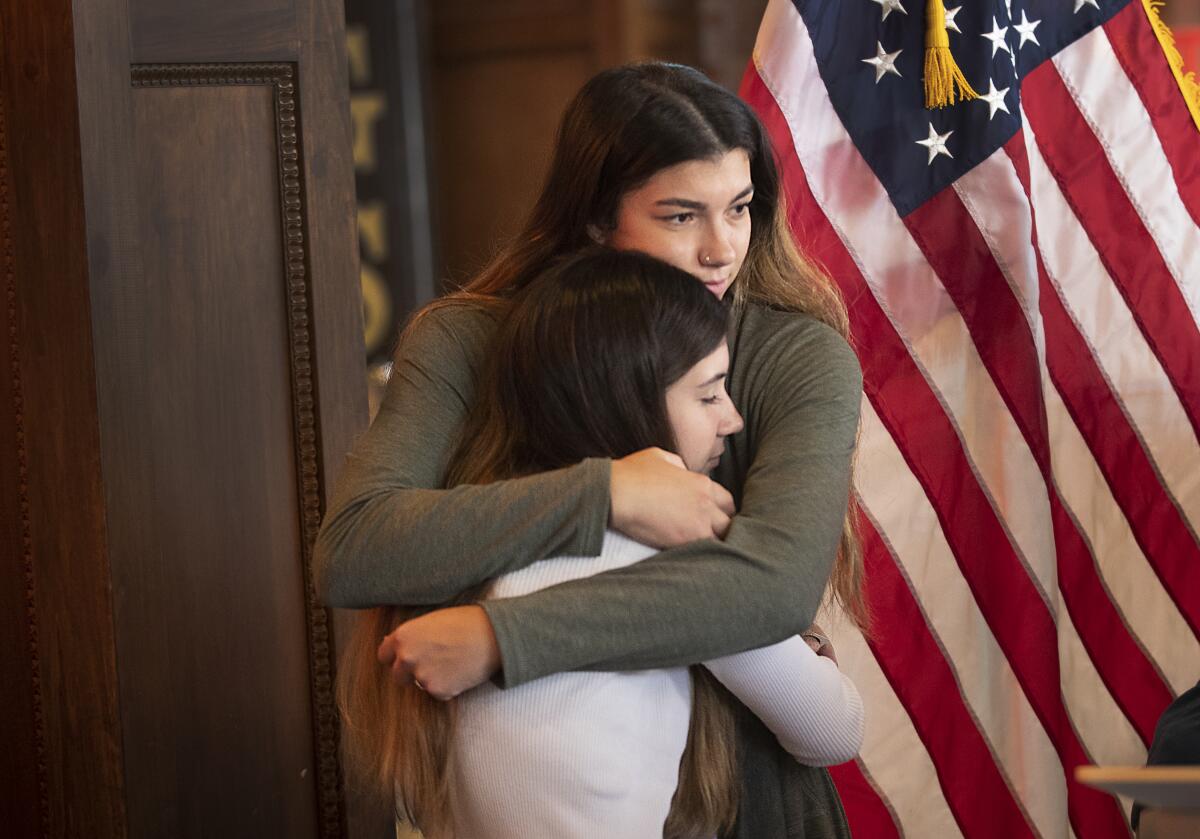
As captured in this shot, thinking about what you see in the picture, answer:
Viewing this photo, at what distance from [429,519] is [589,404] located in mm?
200

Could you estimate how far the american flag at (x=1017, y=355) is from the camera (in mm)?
2607

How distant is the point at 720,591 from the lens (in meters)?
1.33

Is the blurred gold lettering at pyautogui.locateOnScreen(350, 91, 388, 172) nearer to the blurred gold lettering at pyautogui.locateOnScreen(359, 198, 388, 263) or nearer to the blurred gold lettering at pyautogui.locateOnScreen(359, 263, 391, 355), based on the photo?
the blurred gold lettering at pyautogui.locateOnScreen(359, 198, 388, 263)

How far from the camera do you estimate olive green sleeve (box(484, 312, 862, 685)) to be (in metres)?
1.31

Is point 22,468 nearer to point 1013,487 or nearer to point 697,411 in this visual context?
point 697,411

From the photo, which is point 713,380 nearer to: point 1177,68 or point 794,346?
point 794,346

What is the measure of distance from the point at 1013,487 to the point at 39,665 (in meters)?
1.73

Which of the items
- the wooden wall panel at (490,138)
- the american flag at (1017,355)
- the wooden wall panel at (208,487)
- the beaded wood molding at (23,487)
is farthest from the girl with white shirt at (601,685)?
the wooden wall panel at (490,138)

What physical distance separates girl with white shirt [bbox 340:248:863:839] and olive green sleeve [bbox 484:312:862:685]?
5 centimetres

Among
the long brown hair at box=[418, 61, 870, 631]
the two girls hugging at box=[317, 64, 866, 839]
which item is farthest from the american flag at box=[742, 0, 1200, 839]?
the two girls hugging at box=[317, 64, 866, 839]

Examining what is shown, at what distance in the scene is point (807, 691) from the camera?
144cm

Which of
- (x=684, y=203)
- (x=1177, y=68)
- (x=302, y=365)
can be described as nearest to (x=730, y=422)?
(x=684, y=203)

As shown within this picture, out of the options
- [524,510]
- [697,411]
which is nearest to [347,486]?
[524,510]

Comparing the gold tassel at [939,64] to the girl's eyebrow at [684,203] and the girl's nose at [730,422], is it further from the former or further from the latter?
the girl's nose at [730,422]
